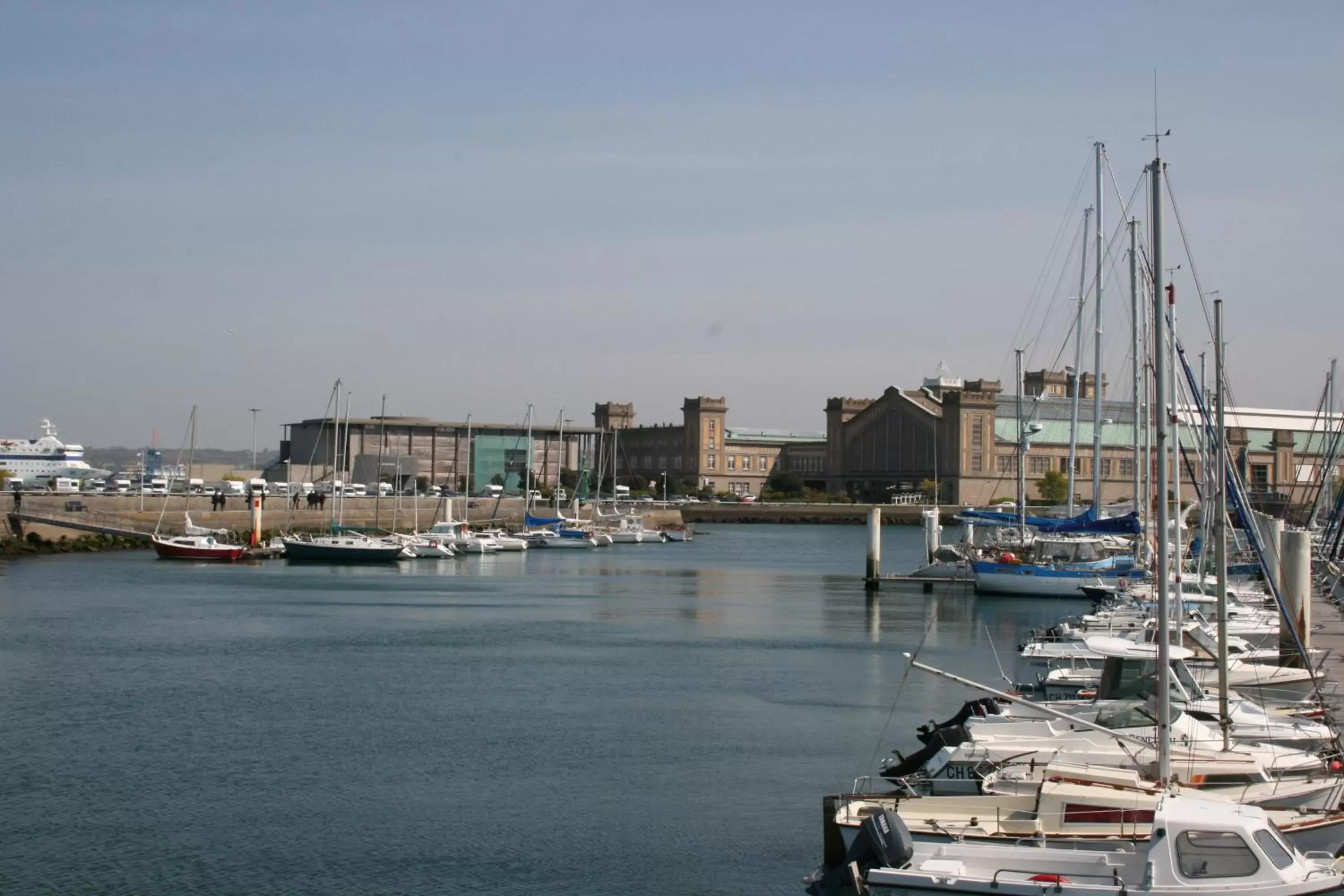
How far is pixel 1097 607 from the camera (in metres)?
49.7

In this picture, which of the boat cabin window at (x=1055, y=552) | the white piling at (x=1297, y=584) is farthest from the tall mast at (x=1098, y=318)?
the white piling at (x=1297, y=584)

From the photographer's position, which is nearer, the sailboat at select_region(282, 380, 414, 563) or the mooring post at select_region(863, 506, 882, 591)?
the mooring post at select_region(863, 506, 882, 591)

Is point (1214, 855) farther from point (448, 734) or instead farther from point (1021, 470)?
point (1021, 470)

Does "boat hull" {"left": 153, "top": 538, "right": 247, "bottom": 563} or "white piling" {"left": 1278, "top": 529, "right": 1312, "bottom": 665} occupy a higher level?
"white piling" {"left": 1278, "top": 529, "right": 1312, "bottom": 665}

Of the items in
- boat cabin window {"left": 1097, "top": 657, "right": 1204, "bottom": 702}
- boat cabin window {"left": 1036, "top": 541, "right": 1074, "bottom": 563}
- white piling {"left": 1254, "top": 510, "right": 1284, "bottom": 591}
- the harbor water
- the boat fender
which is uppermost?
white piling {"left": 1254, "top": 510, "right": 1284, "bottom": 591}

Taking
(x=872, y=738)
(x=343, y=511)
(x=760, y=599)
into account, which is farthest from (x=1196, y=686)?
(x=343, y=511)

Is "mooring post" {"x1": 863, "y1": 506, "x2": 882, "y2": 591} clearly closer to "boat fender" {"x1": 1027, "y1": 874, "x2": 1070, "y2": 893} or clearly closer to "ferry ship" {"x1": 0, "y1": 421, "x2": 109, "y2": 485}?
"boat fender" {"x1": 1027, "y1": 874, "x2": 1070, "y2": 893}

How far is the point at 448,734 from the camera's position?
104 feet

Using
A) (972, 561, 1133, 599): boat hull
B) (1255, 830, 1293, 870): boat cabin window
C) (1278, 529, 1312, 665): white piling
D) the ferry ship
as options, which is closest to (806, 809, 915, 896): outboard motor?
(1255, 830, 1293, 870): boat cabin window

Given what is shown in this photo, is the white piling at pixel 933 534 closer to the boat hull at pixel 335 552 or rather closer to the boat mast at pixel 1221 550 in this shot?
the boat hull at pixel 335 552

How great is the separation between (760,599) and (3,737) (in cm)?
4041

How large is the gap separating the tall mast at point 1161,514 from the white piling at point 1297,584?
15.8m

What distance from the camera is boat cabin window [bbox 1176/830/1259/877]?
52.9 ft

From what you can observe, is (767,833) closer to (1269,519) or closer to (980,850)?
(980,850)
